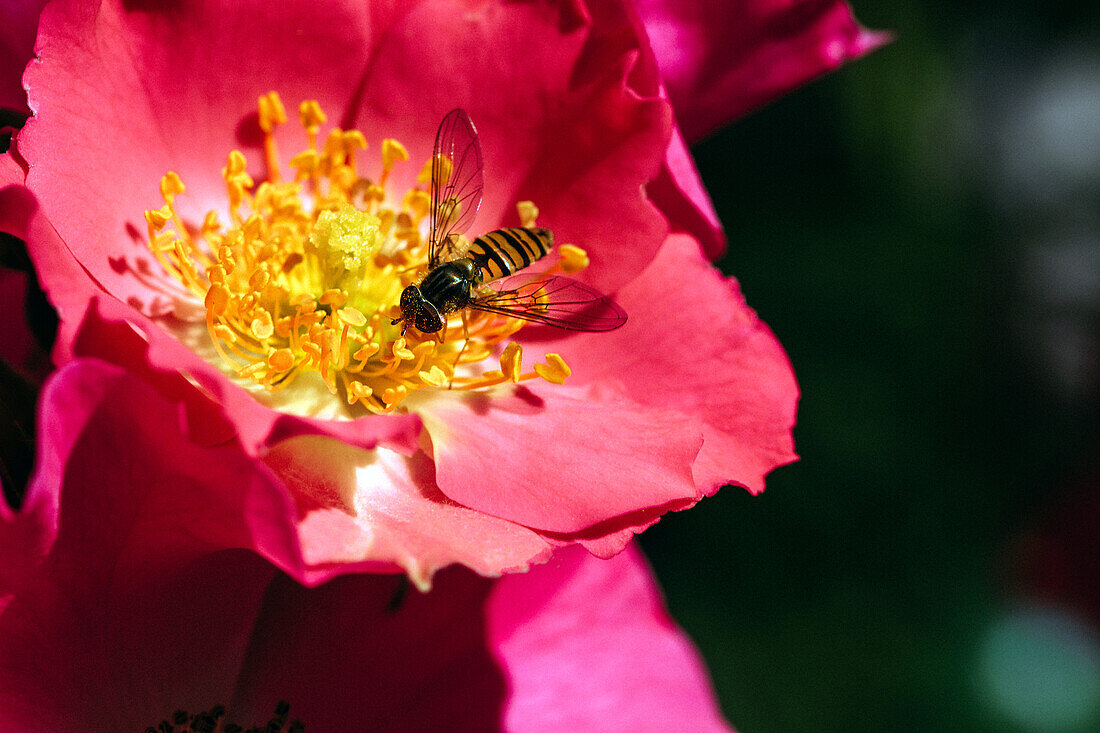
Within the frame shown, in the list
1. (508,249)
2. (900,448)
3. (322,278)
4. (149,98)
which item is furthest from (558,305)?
(900,448)

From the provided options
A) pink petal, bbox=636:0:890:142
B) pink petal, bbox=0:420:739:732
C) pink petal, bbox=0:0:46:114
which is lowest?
pink petal, bbox=0:420:739:732

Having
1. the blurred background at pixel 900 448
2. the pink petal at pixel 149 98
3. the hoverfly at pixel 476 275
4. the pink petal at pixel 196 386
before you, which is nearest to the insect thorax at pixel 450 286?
the hoverfly at pixel 476 275

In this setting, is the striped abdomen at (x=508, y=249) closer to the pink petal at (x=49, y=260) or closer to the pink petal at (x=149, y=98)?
the pink petal at (x=149, y=98)

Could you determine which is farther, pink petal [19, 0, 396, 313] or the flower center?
the flower center

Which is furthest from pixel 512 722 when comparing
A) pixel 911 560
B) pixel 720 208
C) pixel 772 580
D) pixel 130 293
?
pixel 720 208

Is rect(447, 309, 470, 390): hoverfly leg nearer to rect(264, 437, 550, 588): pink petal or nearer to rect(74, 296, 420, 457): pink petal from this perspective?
rect(264, 437, 550, 588): pink petal

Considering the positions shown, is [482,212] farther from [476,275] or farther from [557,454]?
Result: [557,454]

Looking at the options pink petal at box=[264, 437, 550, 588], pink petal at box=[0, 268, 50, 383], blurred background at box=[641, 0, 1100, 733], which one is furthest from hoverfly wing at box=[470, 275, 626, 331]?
blurred background at box=[641, 0, 1100, 733]
